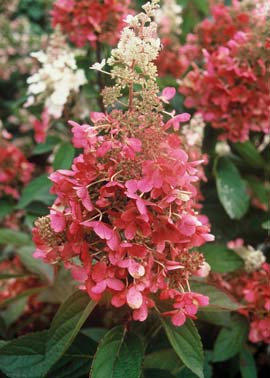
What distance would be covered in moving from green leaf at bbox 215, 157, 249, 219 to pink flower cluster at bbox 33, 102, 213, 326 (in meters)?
0.50

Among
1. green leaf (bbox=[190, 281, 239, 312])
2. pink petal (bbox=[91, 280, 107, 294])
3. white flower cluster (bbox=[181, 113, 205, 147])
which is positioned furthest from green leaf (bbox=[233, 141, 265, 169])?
pink petal (bbox=[91, 280, 107, 294])

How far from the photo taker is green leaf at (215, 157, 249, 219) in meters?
1.39

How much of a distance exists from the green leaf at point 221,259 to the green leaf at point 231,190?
18 centimetres

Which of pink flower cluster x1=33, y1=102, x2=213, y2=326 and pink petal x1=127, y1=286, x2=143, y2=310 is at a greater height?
pink flower cluster x1=33, y1=102, x2=213, y2=326

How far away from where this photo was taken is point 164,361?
113cm

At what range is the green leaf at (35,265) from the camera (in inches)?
53.6

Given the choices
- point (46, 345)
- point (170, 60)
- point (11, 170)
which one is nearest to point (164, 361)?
point (46, 345)

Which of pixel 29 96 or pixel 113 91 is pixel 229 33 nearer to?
pixel 29 96

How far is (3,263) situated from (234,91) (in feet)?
2.93

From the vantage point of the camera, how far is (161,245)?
2.80 feet

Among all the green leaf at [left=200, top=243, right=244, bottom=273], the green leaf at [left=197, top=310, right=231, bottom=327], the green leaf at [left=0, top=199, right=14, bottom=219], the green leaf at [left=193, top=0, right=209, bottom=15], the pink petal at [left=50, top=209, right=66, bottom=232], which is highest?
the pink petal at [left=50, top=209, right=66, bottom=232]

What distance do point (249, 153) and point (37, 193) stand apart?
1.83ft

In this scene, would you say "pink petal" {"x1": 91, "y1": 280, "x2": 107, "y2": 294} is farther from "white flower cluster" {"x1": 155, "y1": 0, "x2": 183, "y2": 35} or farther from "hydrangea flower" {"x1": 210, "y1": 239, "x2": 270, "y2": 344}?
"white flower cluster" {"x1": 155, "y1": 0, "x2": 183, "y2": 35}

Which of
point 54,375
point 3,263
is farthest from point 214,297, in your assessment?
point 3,263
